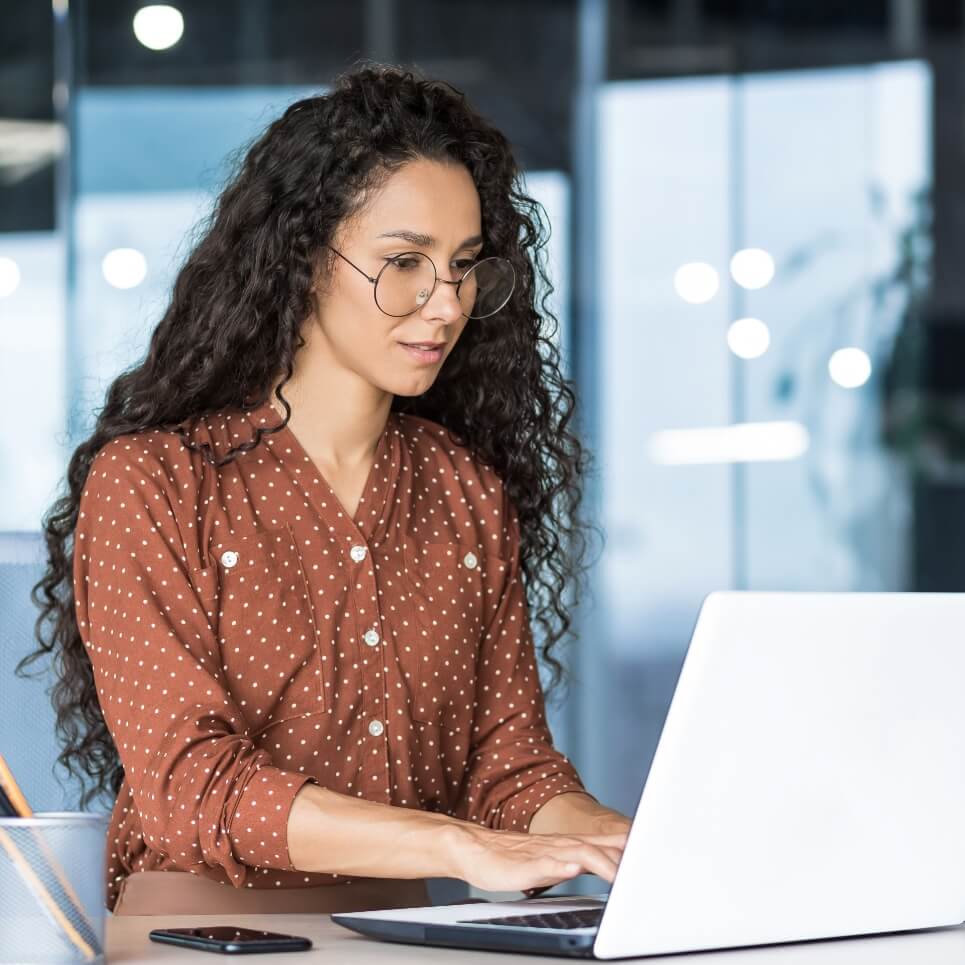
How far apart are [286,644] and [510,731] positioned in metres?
0.31

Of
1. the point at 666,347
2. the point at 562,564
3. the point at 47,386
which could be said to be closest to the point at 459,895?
the point at 562,564

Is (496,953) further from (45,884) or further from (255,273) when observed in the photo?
(255,273)

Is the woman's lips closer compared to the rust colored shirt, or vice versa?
the rust colored shirt

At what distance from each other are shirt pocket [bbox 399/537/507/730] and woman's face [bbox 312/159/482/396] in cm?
19

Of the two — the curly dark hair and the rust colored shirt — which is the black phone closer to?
the rust colored shirt

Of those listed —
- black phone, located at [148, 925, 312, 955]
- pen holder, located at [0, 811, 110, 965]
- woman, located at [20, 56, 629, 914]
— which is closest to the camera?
pen holder, located at [0, 811, 110, 965]

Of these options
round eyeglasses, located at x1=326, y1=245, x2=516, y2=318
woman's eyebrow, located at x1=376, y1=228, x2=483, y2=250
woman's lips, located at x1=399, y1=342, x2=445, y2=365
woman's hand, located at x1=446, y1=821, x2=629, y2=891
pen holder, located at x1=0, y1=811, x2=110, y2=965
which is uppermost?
woman's eyebrow, located at x1=376, y1=228, x2=483, y2=250

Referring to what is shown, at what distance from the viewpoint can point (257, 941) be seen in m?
1.03

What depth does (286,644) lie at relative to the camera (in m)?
1.56

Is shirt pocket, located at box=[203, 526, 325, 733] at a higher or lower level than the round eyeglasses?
lower

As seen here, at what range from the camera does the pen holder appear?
925mm

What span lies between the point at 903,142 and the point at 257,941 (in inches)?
134

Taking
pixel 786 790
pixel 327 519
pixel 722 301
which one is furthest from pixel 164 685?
pixel 722 301

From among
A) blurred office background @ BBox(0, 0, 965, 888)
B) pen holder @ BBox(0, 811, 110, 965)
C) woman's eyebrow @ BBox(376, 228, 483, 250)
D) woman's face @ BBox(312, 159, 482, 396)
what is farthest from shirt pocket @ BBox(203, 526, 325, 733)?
blurred office background @ BBox(0, 0, 965, 888)
